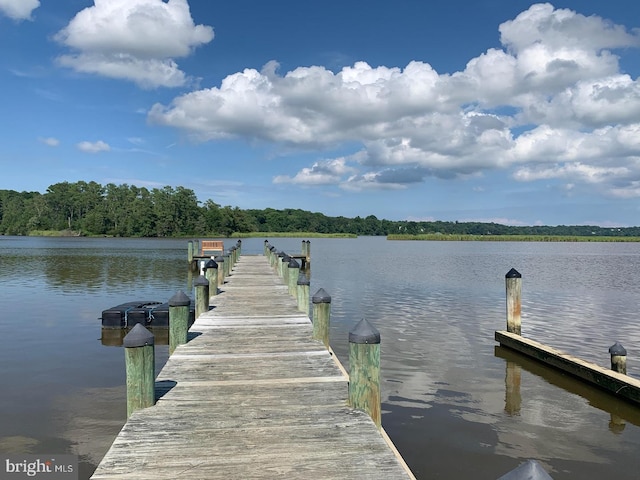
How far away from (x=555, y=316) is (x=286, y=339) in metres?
13.5

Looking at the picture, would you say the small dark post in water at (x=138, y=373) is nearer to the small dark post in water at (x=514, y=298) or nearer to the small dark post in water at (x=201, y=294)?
the small dark post in water at (x=201, y=294)

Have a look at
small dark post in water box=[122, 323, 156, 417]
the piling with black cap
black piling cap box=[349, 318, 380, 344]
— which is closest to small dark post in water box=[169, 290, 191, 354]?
small dark post in water box=[122, 323, 156, 417]

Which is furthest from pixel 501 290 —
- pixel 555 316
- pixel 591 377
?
pixel 591 377

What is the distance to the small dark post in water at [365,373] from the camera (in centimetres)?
622

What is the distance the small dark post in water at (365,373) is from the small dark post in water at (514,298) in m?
8.69

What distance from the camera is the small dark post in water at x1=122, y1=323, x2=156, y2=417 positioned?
20.2 feet

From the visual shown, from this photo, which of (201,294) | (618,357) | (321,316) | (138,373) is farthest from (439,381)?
(138,373)

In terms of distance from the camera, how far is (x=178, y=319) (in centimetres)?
944

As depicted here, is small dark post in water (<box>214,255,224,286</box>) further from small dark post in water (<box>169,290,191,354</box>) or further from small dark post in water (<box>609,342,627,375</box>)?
small dark post in water (<box>609,342,627,375</box>)

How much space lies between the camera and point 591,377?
10.1m

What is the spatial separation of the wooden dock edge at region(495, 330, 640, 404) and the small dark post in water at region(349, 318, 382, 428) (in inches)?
224

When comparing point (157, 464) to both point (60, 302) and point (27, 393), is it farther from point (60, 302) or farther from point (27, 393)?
point (60, 302)

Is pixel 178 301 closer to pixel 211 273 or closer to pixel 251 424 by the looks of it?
pixel 251 424

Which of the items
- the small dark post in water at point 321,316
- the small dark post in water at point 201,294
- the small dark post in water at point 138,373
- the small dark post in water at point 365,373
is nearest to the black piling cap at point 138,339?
the small dark post in water at point 138,373
